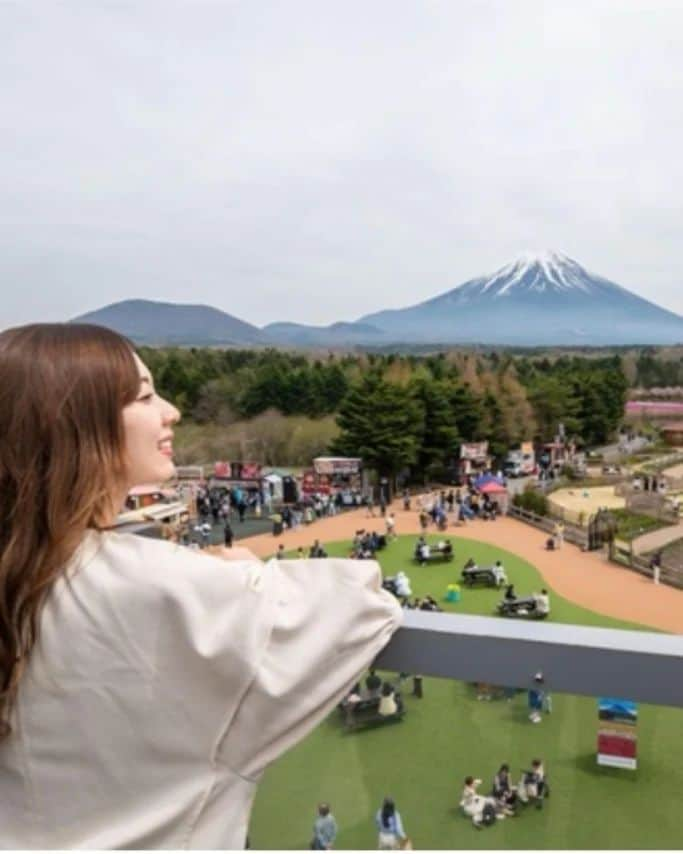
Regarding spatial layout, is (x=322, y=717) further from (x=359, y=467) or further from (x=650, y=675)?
(x=359, y=467)

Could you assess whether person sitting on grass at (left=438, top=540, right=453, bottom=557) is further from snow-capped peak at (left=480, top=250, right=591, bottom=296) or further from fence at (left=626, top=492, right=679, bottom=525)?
snow-capped peak at (left=480, top=250, right=591, bottom=296)

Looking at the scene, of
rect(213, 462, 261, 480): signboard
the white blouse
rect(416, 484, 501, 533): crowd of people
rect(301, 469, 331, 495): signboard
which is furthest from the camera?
rect(213, 462, 261, 480): signboard

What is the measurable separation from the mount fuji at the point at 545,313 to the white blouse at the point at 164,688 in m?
163

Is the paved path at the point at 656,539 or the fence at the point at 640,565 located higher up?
the fence at the point at 640,565

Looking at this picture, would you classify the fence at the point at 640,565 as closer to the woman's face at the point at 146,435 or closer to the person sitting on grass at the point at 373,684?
the person sitting on grass at the point at 373,684

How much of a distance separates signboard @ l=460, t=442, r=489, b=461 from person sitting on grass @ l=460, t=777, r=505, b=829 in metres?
17.6

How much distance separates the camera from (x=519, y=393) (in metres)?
22.2

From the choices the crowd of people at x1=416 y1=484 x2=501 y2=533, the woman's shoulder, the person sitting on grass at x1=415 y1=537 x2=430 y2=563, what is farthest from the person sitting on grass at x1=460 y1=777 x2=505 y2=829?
the crowd of people at x1=416 y1=484 x2=501 y2=533

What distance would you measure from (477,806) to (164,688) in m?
0.35

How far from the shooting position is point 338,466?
56.7ft

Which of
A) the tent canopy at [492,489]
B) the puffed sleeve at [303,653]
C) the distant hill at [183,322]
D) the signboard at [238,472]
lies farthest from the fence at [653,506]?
the distant hill at [183,322]

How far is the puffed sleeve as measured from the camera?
0.55m

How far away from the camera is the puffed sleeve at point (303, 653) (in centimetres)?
55

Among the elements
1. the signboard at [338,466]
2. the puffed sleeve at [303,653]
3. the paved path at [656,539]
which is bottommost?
the paved path at [656,539]
